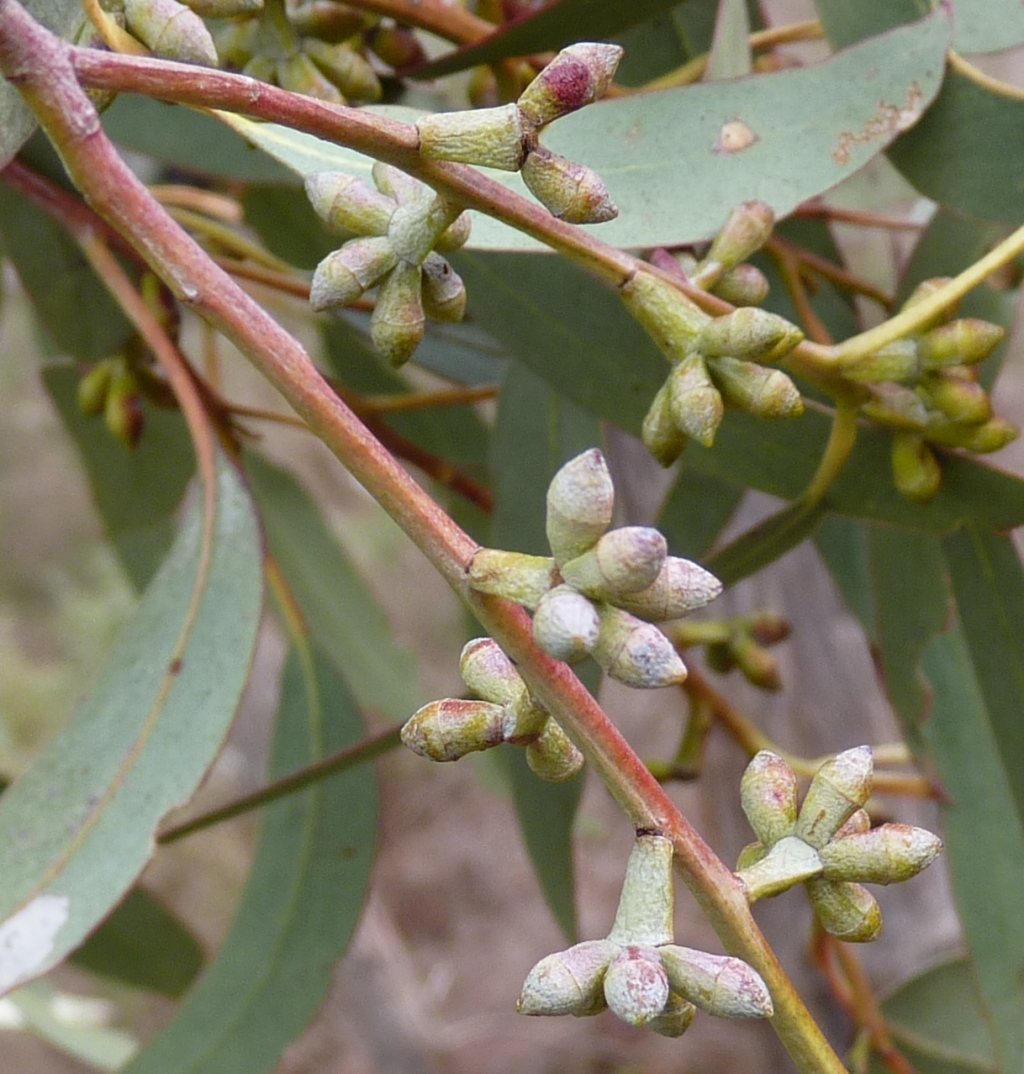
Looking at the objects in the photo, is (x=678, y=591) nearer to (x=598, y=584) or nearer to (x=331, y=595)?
(x=598, y=584)

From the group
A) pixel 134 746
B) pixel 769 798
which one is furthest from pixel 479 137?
pixel 134 746

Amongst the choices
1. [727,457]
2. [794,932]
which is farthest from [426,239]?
[794,932]

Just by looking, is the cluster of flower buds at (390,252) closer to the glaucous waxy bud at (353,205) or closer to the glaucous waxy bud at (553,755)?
the glaucous waxy bud at (353,205)

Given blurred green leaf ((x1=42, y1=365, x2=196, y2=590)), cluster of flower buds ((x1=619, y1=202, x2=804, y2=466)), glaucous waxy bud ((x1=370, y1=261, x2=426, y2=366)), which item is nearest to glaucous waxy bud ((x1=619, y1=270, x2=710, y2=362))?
cluster of flower buds ((x1=619, y1=202, x2=804, y2=466))

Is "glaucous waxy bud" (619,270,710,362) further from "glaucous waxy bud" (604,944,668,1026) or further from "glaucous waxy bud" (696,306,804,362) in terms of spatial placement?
"glaucous waxy bud" (604,944,668,1026)

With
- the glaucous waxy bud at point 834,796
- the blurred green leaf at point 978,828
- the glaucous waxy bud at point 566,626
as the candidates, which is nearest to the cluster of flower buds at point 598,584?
the glaucous waxy bud at point 566,626
